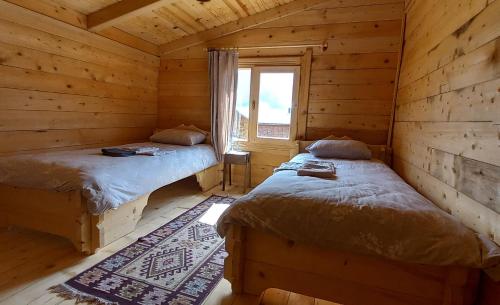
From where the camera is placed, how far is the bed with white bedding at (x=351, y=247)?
1104mm

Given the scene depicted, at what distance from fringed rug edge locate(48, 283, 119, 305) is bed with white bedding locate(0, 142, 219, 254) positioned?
0.35m

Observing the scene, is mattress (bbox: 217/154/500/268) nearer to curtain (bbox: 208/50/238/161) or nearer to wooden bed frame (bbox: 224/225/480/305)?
wooden bed frame (bbox: 224/225/480/305)

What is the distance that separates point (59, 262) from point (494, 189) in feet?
7.81

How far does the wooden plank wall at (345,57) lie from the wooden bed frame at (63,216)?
2.20 meters

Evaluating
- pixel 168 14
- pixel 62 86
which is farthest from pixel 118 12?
pixel 62 86

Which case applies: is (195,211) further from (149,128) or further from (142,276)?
(149,128)

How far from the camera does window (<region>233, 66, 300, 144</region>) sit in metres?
3.54

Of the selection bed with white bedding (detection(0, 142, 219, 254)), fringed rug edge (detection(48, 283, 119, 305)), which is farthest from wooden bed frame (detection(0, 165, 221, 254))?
fringed rug edge (detection(48, 283, 119, 305))

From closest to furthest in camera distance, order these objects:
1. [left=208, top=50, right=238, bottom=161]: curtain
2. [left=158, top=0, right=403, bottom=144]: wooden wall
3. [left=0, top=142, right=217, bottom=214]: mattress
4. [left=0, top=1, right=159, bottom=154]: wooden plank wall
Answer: [left=0, top=142, right=217, bottom=214]: mattress, [left=0, top=1, right=159, bottom=154]: wooden plank wall, [left=158, top=0, right=403, bottom=144]: wooden wall, [left=208, top=50, right=238, bottom=161]: curtain

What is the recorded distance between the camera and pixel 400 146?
2736 mm

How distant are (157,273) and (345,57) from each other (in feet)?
9.89

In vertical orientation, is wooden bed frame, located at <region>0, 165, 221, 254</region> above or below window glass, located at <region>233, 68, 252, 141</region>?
below

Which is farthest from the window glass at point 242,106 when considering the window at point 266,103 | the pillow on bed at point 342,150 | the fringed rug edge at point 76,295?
the fringed rug edge at point 76,295

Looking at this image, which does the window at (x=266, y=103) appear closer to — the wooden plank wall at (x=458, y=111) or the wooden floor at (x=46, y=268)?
the wooden plank wall at (x=458, y=111)
